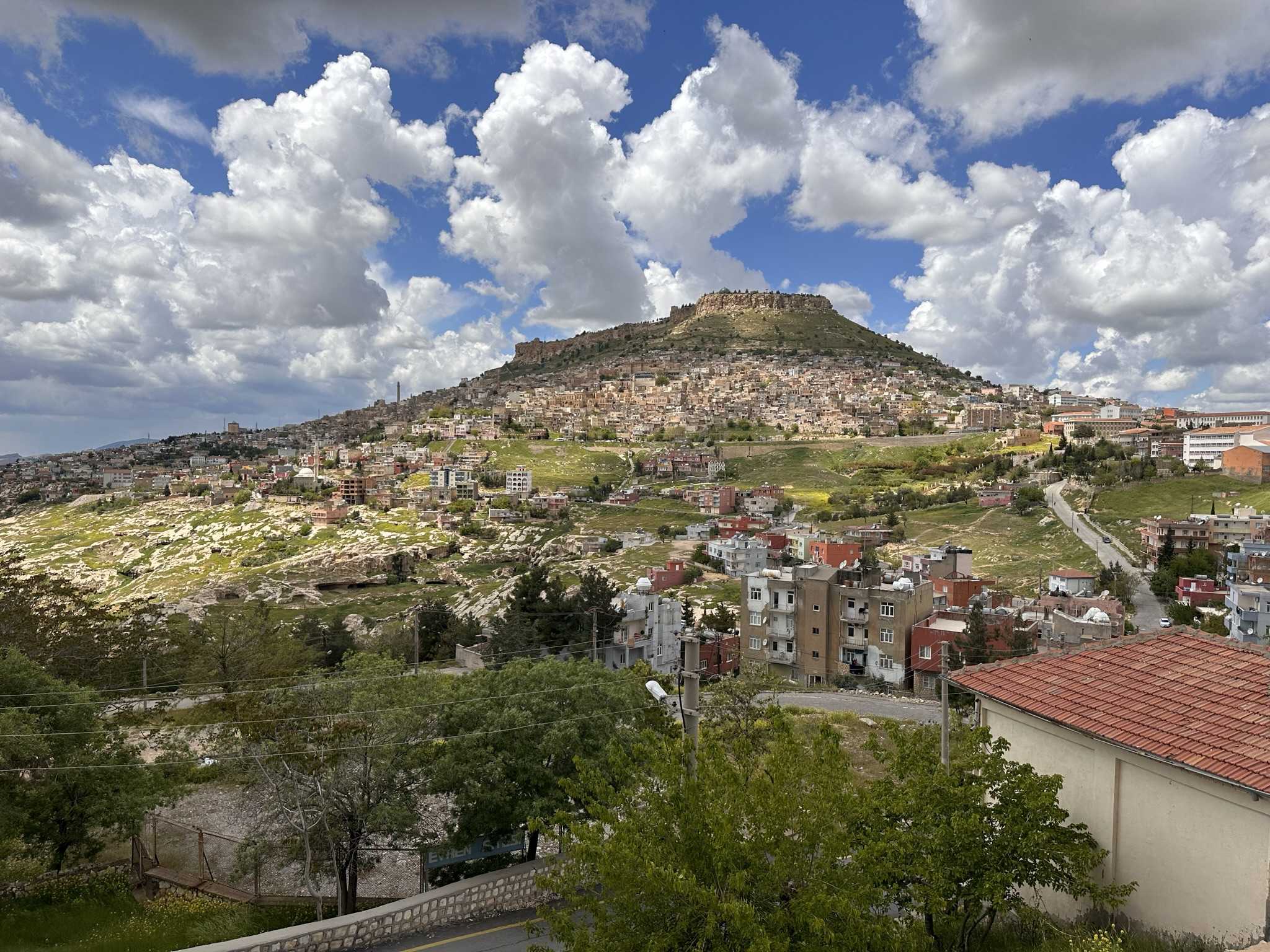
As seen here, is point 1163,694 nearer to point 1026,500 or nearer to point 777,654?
point 777,654

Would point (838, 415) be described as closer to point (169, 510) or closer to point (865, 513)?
point (865, 513)

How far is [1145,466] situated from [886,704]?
7104 centimetres

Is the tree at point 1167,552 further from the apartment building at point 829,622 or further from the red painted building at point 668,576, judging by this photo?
the red painted building at point 668,576

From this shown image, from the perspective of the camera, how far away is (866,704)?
27.2 m

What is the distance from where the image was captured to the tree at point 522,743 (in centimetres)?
1107

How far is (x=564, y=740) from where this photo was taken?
1116cm

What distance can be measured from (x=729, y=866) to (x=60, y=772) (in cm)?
1114

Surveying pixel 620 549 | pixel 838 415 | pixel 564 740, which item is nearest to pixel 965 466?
pixel 838 415

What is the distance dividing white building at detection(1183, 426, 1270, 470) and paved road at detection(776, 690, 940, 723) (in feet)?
268

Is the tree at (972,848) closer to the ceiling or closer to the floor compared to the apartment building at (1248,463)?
closer to the floor

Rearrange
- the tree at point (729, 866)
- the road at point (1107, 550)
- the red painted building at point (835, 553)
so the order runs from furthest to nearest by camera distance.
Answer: the red painted building at point (835, 553) < the road at point (1107, 550) < the tree at point (729, 866)

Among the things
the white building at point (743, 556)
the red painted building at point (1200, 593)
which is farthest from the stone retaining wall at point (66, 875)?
the red painted building at point (1200, 593)

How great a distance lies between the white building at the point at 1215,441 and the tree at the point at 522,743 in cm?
10023

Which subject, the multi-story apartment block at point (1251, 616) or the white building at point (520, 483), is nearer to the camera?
the multi-story apartment block at point (1251, 616)
